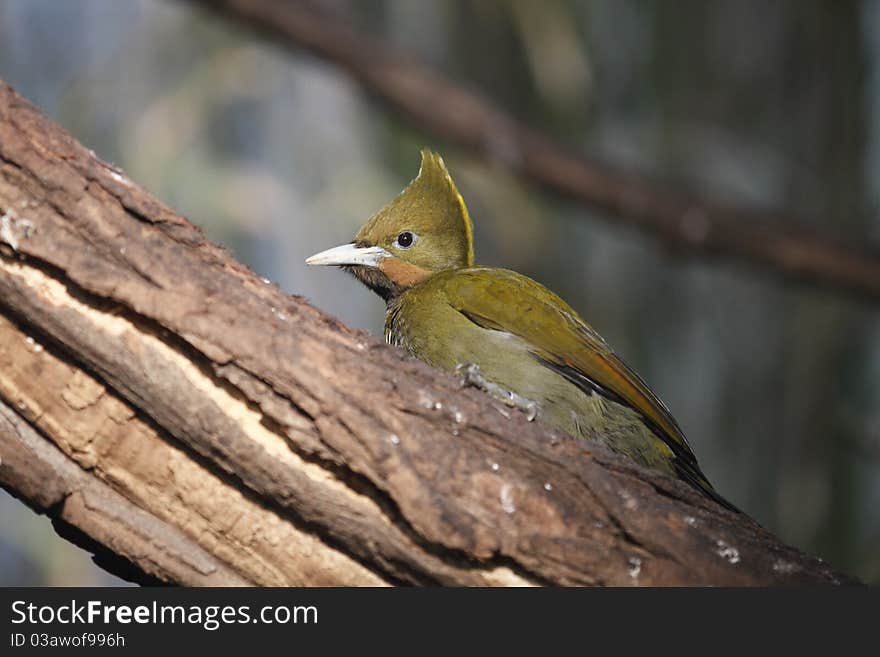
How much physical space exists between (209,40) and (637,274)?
336cm

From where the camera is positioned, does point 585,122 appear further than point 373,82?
Yes

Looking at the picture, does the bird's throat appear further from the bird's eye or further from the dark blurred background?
the dark blurred background

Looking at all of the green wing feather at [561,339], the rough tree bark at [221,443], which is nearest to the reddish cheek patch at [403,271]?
the green wing feather at [561,339]

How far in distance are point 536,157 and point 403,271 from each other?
Answer: 7.09 ft

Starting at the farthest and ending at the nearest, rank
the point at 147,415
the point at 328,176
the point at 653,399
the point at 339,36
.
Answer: the point at 328,176 < the point at 339,36 < the point at 653,399 < the point at 147,415

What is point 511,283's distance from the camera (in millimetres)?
3994

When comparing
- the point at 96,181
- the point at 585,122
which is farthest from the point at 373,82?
the point at 96,181

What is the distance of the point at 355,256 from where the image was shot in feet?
14.3

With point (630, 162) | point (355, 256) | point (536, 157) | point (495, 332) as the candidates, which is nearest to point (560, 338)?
point (495, 332)

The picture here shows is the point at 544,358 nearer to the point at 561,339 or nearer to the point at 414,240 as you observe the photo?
the point at 561,339

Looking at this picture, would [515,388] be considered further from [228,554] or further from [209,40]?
[209,40]

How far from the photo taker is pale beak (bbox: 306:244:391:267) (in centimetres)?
432

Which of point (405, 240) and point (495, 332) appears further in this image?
point (405, 240)

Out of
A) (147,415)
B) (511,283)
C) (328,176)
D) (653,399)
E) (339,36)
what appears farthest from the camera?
(328,176)
